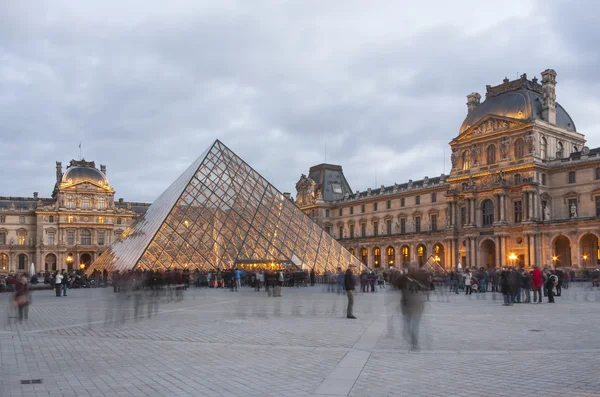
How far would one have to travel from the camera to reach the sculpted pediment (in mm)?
50281

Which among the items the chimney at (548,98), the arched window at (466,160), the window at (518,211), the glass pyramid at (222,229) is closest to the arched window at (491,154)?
the arched window at (466,160)

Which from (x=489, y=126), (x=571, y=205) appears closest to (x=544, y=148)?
(x=489, y=126)

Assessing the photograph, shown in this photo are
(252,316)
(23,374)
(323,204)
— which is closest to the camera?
(23,374)

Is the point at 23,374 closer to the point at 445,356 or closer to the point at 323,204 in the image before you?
the point at 445,356

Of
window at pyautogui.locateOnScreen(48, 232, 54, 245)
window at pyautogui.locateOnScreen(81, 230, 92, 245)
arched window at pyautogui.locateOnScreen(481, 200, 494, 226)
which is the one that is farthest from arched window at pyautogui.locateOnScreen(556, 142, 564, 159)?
window at pyautogui.locateOnScreen(48, 232, 54, 245)

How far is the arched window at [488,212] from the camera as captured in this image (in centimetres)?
5194

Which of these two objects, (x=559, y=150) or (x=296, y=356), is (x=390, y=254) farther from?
(x=296, y=356)

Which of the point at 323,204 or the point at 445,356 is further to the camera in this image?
the point at 323,204

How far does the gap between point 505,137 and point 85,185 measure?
2048 inches

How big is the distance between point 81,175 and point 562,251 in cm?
5747

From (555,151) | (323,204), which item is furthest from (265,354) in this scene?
(323,204)

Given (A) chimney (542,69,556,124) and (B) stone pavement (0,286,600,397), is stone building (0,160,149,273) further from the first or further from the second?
(B) stone pavement (0,286,600,397)

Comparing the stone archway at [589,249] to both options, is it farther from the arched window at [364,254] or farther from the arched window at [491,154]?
the arched window at [364,254]

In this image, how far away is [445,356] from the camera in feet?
26.4
